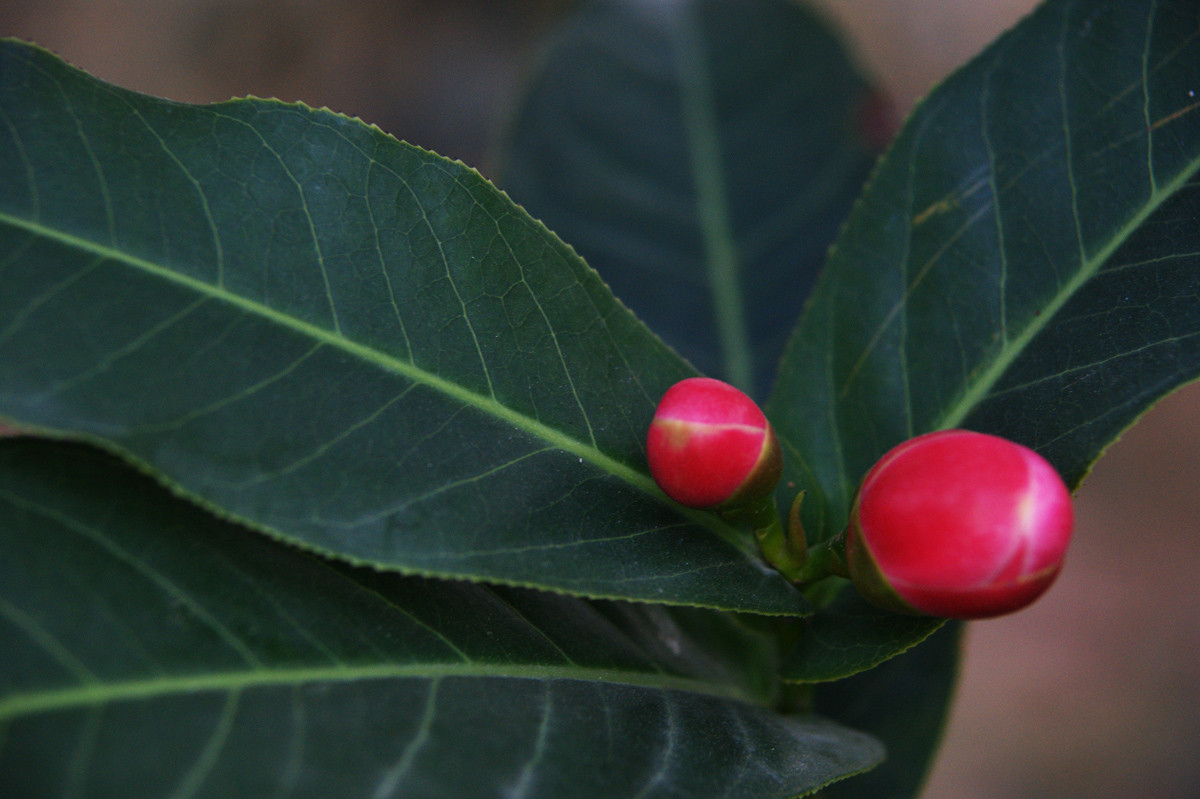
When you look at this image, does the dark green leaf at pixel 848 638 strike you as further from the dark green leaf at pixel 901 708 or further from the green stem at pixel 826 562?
the dark green leaf at pixel 901 708

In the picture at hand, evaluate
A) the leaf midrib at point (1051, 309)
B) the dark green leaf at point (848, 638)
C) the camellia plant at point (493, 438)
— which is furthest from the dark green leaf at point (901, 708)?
→ the leaf midrib at point (1051, 309)

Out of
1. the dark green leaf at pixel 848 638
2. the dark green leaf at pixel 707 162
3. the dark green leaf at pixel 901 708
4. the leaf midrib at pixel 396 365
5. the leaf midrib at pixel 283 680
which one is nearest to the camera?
the leaf midrib at pixel 283 680

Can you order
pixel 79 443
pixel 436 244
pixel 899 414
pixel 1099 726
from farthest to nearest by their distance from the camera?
pixel 1099 726 → pixel 899 414 → pixel 436 244 → pixel 79 443

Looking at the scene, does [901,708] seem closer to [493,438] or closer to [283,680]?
[493,438]

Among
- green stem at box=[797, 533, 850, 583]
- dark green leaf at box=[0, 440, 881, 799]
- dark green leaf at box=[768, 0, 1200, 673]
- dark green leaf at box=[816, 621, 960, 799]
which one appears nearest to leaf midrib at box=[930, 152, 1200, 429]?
dark green leaf at box=[768, 0, 1200, 673]

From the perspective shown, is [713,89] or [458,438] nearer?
[458,438]

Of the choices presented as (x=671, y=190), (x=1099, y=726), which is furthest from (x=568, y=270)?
(x=1099, y=726)

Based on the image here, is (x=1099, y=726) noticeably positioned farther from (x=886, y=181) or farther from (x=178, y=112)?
(x=178, y=112)
